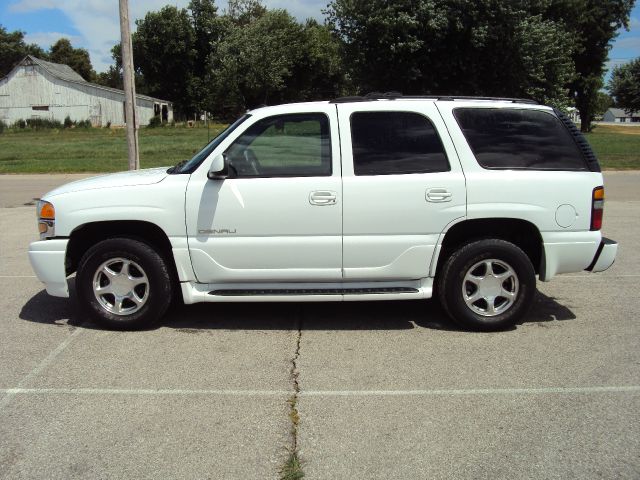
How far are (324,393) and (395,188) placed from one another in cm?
179

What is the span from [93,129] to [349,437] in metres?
56.9

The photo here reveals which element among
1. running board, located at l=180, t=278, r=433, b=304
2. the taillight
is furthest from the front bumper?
the taillight

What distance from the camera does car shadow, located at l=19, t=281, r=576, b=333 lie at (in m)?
5.41

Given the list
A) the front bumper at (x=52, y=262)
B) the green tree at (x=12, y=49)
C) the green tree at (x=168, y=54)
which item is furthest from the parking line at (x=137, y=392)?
the green tree at (x=12, y=49)

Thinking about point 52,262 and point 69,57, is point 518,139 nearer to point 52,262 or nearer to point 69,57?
point 52,262

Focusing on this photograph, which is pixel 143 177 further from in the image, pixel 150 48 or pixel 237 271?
pixel 150 48

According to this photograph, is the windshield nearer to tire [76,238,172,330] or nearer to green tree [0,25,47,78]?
tire [76,238,172,330]

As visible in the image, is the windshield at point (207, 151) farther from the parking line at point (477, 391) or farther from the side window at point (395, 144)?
the parking line at point (477, 391)

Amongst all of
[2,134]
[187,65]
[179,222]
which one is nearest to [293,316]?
[179,222]

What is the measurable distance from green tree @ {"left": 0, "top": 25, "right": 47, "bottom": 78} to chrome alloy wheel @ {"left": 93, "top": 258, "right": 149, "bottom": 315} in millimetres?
96432

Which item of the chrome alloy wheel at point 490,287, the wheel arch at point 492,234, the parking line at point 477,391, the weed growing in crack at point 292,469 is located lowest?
the weed growing in crack at point 292,469

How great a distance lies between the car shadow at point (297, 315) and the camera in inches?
213

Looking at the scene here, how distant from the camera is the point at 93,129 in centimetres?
5528

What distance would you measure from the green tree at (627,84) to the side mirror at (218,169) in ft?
247
